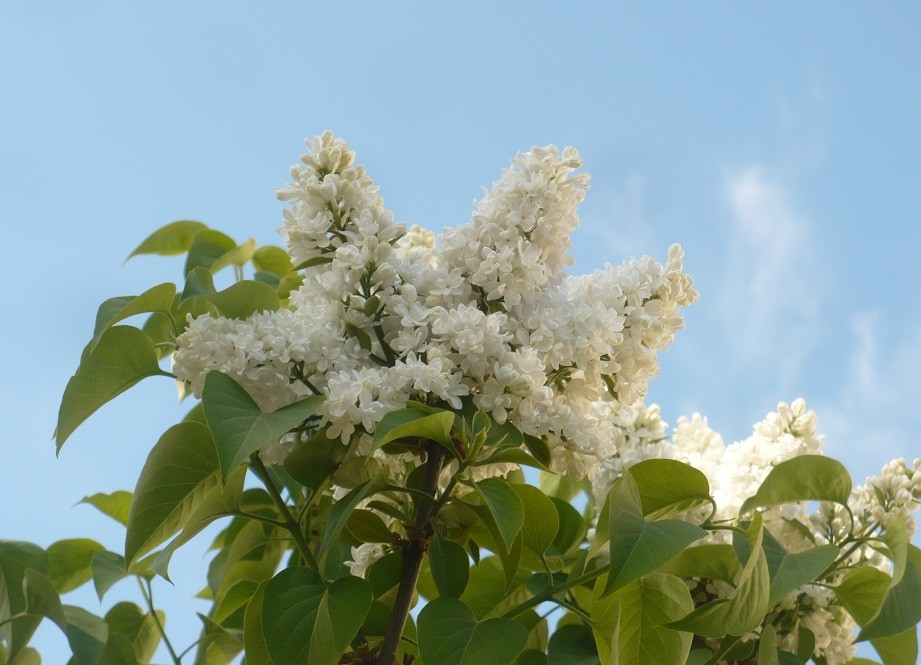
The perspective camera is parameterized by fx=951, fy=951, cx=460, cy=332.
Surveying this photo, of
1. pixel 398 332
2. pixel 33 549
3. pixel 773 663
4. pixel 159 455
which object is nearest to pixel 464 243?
pixel 398 332

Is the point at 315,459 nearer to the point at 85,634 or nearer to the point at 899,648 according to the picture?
the point at 85,634

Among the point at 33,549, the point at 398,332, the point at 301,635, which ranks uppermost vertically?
the point at 398,332

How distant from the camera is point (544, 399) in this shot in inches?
25.1

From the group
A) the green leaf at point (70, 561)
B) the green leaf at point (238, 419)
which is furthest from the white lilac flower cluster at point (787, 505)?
the green leaf at point (70, 561)

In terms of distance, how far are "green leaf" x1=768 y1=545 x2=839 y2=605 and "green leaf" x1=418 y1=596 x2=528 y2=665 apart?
17 cm

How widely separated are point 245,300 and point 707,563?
1.42ft

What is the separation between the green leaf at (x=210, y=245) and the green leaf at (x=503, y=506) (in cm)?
45

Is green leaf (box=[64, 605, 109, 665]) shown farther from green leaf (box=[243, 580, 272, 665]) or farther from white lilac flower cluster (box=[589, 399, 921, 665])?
white lilac flower cluster (box=[589, 399, 921, 665])

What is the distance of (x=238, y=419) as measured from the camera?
23.1 inches

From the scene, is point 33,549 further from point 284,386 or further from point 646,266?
point 646,266

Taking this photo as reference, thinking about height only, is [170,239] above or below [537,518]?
above

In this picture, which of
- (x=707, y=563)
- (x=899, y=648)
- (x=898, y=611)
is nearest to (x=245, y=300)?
(x=707, y=563)

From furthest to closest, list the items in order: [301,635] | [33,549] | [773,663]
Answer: [33,549] → [773,663] → [301,635]

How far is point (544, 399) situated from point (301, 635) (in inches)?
8.8
